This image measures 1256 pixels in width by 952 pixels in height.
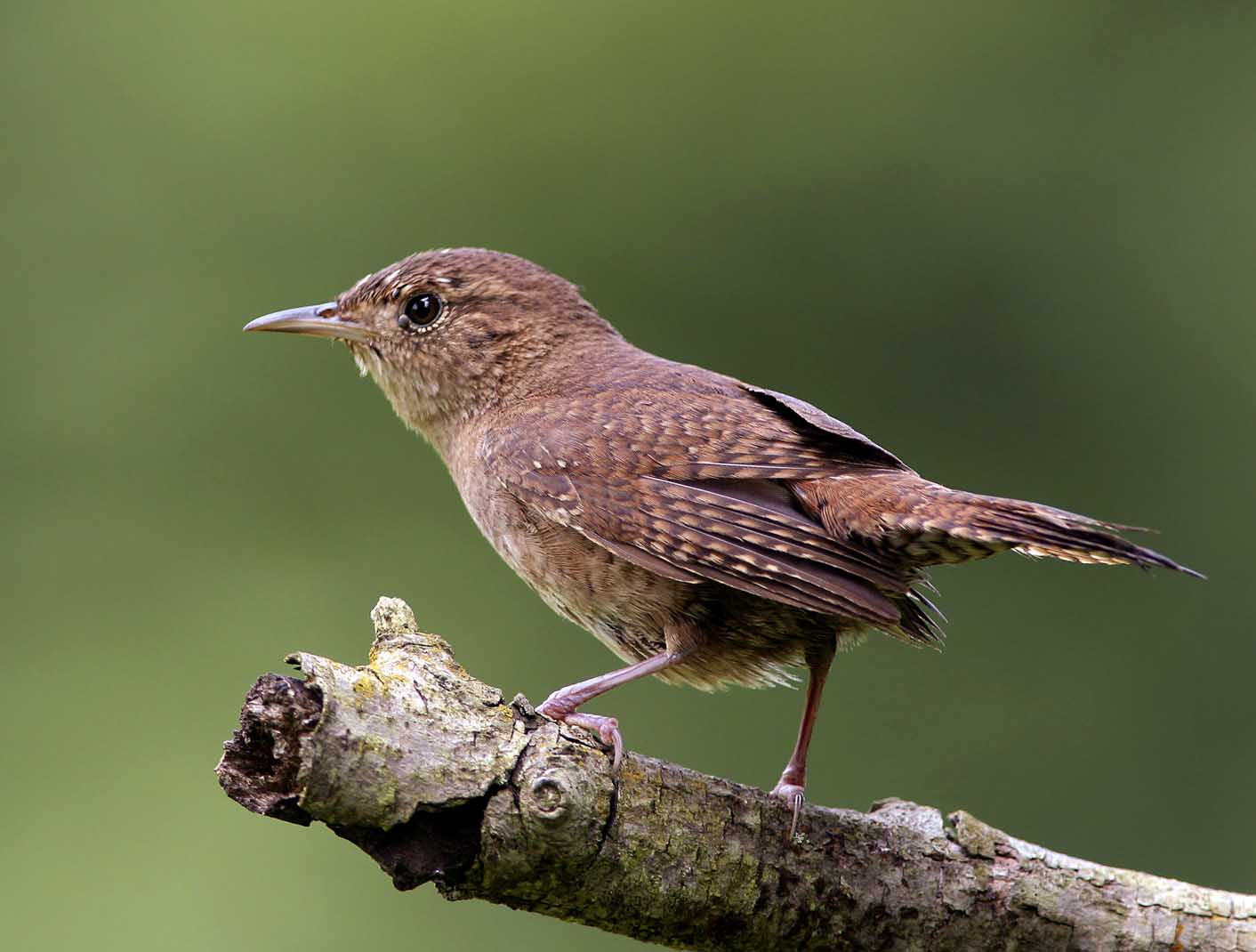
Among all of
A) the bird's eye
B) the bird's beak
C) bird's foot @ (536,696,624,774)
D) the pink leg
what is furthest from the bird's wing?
the bird's beak

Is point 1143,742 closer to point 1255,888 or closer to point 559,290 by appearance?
point 1255,888

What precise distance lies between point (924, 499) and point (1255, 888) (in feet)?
13.9

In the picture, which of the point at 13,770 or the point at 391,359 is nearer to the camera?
the point at 391,359

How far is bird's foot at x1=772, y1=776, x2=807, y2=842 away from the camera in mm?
3223

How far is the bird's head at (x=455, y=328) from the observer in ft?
14.3

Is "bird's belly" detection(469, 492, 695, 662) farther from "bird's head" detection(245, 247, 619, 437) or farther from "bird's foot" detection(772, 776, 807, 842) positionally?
"bird's head" detection(245, 247, 619, 437)

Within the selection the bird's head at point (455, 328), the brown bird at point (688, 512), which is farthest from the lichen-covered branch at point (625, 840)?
the bird's head at point (455, 328)

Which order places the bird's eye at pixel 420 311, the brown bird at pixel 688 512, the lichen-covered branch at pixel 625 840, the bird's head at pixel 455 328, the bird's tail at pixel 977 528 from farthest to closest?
the bird's eye at pixel 420 311 < the bird's head at pixel 455 328 < the brown bird at pixel 688 512 < the bird's tail at pixel 977 528 < the lichen-covered branch at pixel 625 840

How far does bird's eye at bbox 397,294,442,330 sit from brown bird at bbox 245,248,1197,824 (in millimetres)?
24

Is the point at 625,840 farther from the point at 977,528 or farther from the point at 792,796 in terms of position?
the point at 977,528

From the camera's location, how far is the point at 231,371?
7.21 m

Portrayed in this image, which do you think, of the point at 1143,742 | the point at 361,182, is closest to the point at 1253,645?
the point at 1143,742

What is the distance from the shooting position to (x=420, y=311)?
449 cm

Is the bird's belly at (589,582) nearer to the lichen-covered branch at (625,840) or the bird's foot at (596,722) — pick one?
the bird's foot at (596,722)
